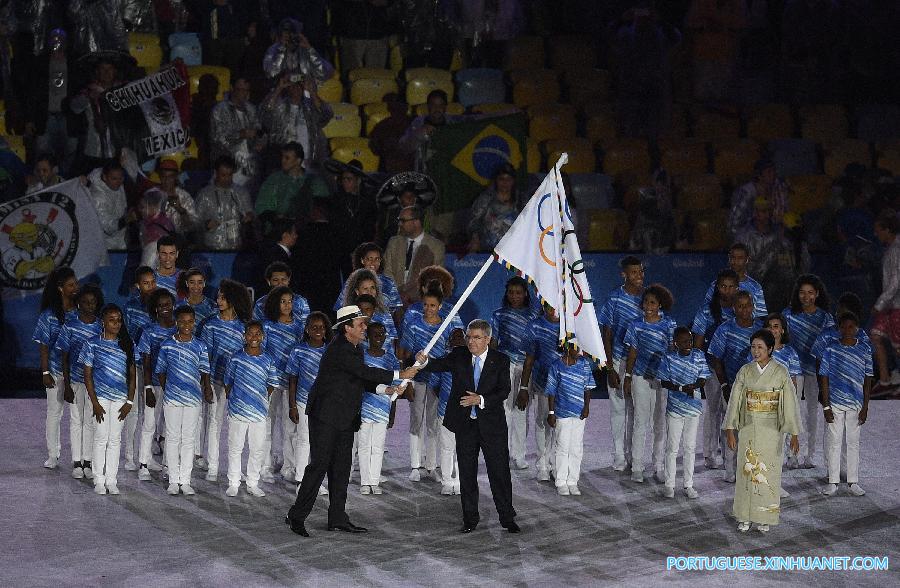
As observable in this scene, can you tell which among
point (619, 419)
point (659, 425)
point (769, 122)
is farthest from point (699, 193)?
point (659, 425)

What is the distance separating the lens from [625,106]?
790 inches

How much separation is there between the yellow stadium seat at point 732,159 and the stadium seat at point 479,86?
3062 millimetres

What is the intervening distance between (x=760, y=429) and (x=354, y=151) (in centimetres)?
908

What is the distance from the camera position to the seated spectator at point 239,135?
57.6 ft

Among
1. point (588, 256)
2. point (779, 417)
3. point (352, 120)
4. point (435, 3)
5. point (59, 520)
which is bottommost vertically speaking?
point (59, 520)

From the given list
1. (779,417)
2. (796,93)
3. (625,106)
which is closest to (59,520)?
(779,417)

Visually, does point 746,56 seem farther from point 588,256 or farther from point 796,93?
point 588,256

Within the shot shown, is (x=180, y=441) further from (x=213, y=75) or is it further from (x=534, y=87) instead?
(x=534, y=87)

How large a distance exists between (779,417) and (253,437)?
4.32 m

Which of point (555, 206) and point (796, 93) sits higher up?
point (796, 93)

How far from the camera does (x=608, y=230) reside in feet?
60.3

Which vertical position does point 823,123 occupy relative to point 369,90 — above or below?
below

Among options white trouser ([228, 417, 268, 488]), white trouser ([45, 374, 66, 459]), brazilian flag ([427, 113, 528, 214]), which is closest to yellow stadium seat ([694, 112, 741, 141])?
brazilian flag ([427, 113, 528, 214])

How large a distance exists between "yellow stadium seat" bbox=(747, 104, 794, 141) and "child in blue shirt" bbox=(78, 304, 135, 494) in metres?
11.3
